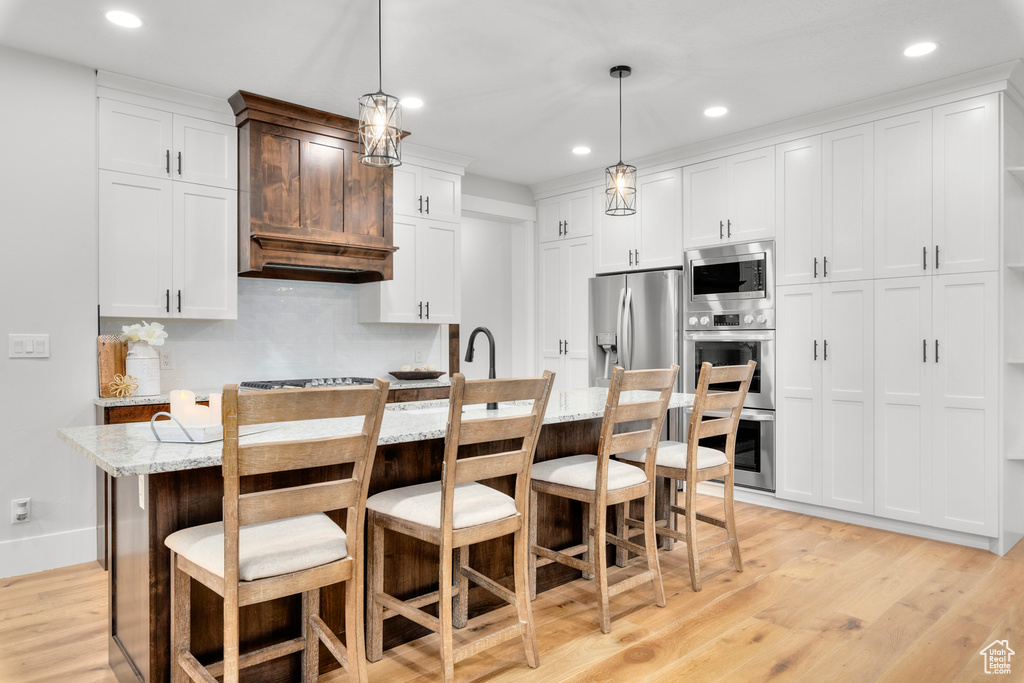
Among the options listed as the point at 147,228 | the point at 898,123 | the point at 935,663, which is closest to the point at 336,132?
the point at 147,228

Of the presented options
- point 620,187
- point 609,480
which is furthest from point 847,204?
point 609,480

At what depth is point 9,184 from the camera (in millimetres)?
3148

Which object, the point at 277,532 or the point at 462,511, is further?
the point at 462,511

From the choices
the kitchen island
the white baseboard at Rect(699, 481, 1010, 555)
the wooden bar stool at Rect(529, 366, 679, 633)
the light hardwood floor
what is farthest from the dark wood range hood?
the white baseboard at Rect(699, 481, 1010, 555)

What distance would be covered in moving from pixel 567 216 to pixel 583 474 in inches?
140

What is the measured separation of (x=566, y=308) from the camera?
223 inches

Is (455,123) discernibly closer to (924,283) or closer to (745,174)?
(745,174)

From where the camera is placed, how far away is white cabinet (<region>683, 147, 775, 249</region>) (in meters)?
4.32

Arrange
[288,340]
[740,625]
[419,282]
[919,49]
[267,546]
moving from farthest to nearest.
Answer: [419,282] < [288,340] < [919,49] < [740,625] < [267,546]

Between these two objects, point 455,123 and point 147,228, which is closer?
point 147,228

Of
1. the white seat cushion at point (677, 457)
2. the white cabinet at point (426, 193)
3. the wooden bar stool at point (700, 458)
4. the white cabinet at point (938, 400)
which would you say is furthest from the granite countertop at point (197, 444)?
the white cabinet at point (426, 193)

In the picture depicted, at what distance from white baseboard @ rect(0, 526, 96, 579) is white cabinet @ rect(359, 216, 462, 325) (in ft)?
7.03

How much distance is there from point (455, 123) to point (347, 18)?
4.74 feet

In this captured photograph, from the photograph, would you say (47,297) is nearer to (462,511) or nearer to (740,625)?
(462,511)
